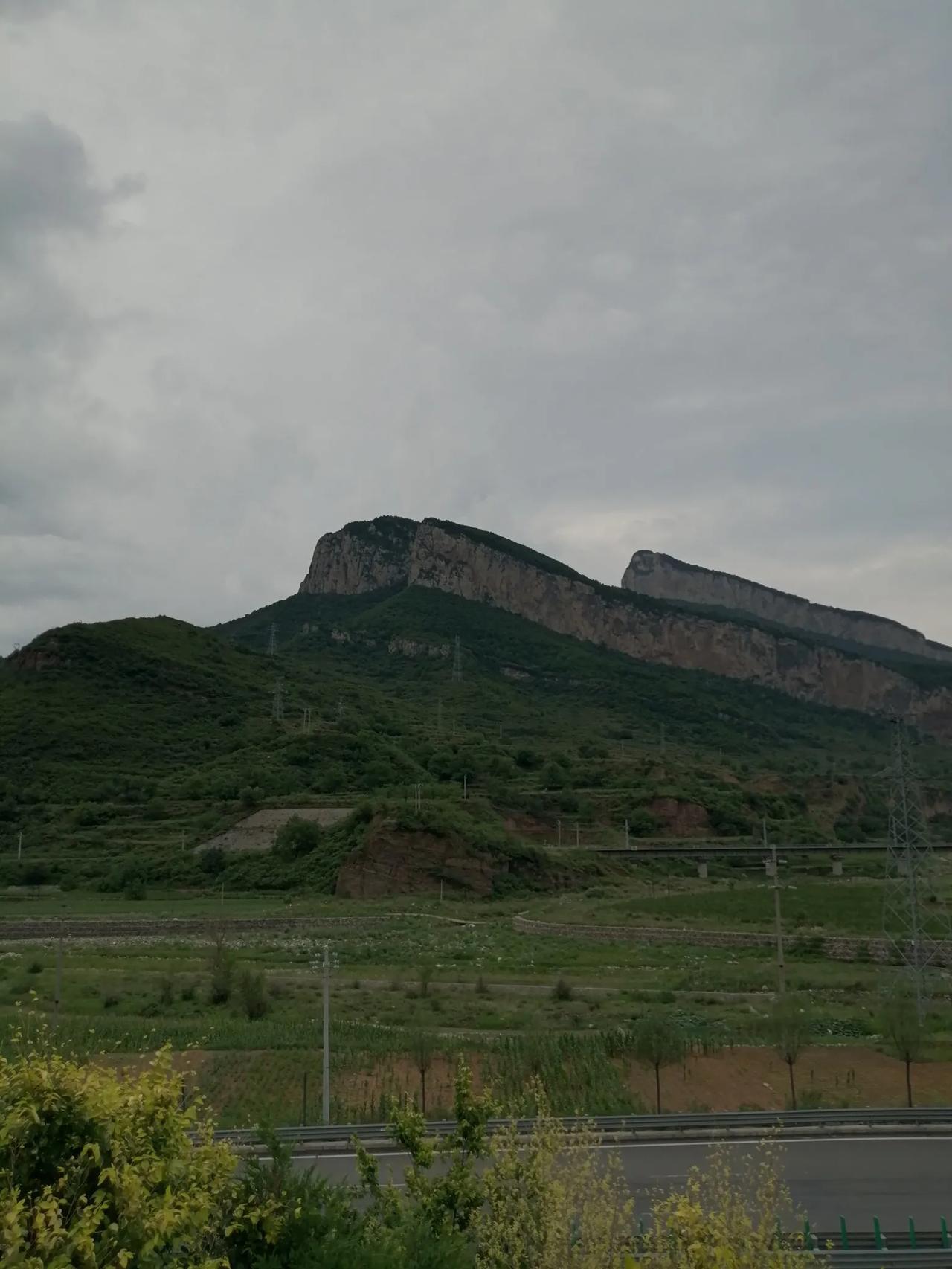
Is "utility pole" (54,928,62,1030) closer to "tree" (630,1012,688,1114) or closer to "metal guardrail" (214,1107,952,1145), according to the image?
"metal guardrail" (214,1107,952,1145)

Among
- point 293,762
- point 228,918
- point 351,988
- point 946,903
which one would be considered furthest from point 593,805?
point 351,988

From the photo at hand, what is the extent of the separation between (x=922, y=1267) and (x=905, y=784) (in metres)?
25.0

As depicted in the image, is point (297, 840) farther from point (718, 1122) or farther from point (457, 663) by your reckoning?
point (457, 663)

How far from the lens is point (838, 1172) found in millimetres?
19062

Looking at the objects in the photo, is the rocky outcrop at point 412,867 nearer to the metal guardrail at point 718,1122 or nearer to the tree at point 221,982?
the tree at point 221,982

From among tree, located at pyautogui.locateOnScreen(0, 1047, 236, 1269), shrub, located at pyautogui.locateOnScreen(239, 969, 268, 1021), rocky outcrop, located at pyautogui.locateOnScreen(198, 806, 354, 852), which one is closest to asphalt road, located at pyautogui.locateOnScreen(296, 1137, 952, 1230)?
tree, located at pyautogui.locateOnScreen(0, 1047, 236, 1269)

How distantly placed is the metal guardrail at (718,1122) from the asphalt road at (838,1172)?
0.47m

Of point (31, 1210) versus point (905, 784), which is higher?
point (905, 784)

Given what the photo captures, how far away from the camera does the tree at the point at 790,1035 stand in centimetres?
2517

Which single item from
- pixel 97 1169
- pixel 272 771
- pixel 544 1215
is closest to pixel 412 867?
pixel 272 771

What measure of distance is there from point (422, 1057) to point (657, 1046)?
20.1 ft

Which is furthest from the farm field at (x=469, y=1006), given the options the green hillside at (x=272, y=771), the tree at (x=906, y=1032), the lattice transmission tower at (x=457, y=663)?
the lattice transmission tower at (x=457, y=663)

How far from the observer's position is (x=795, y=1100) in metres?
24.4

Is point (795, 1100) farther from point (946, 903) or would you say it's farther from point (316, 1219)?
point (946, 903)
